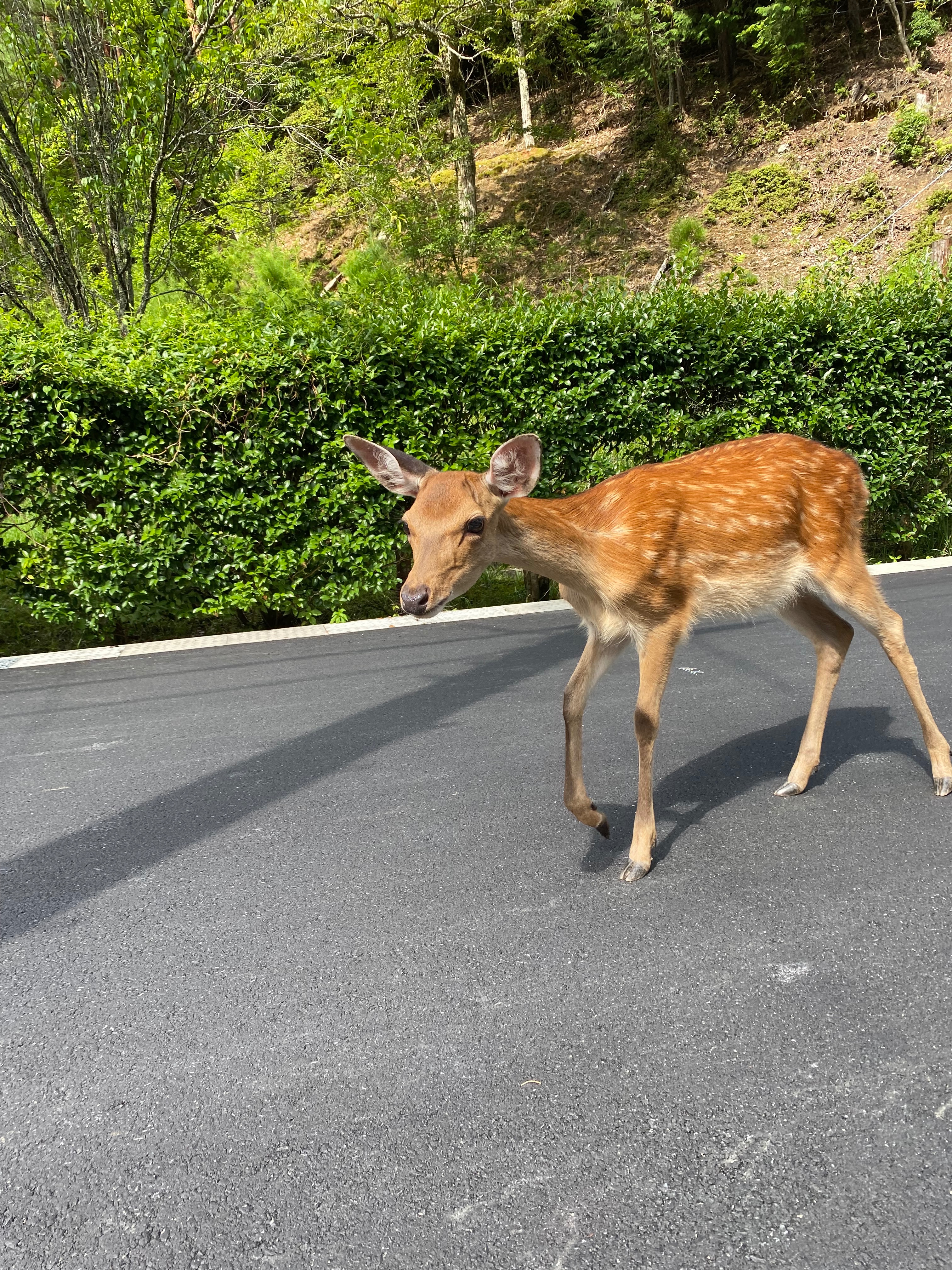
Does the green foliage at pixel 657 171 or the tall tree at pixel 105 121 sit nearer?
the tall tree at pixel 105 121

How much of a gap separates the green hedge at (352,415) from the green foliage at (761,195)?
22.3 metres

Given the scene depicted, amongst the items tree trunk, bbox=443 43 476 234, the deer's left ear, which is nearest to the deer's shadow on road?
the deer's left ear

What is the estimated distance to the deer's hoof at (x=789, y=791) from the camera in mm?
4156

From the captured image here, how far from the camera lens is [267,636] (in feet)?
27.6

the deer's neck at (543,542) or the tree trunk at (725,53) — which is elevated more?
the tree trunk at (725,53)

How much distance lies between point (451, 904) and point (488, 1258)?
1.51 m

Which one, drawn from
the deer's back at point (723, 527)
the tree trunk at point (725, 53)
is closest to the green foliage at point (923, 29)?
the tree trunk at point (725, 53)

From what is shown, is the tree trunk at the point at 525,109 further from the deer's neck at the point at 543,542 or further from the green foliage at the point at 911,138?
the deer's neck at the point at 543,542

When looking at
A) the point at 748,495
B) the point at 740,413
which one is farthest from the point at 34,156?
the point at 748,495

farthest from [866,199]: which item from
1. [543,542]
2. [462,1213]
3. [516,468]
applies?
[462,1213]

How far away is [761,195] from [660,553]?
103 ft

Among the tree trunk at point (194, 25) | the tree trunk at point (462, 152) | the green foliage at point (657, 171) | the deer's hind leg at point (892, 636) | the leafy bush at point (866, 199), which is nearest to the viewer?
the deer's hind leg at point (892, 636)

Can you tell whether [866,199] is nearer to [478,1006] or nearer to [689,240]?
[689,240]

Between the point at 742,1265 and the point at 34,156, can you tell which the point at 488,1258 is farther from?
the point at 34,156
